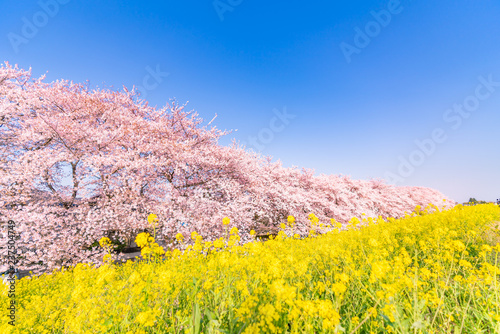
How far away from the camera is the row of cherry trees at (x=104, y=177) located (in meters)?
6.55

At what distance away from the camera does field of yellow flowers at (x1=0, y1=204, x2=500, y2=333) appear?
1.60m

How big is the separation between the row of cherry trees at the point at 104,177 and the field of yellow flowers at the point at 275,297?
2301 mm

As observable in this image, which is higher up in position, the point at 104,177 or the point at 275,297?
the point at 104,177

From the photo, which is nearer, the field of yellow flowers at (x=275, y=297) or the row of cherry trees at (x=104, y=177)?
the field of yellow flowers at (x=275, y=297)

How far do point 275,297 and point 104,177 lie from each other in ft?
26.6

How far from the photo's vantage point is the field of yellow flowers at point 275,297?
62.9 inches

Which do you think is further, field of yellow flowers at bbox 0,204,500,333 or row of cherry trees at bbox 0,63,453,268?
row of cherry trees at bbox 0,63,453,268

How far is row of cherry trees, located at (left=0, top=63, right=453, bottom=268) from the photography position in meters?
6.55

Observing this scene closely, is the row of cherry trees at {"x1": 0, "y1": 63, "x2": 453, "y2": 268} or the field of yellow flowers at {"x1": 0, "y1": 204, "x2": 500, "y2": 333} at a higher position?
the row of cherry trees at {"x1": 0, "y1": 63, "x2": 453, "y2": 268}

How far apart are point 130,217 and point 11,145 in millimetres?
5887

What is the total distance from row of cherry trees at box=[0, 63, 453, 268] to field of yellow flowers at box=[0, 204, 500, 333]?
7.55 feet

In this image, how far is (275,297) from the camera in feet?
6.61

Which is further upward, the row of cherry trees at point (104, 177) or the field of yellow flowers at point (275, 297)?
the row of cherry trees at point (104, 177)

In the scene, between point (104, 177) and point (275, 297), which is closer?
point (275, 297)
